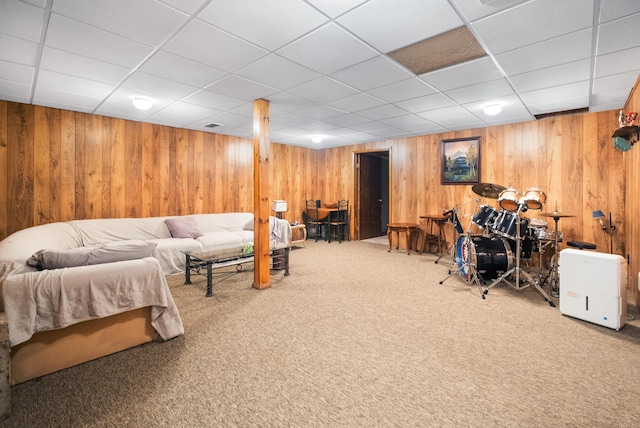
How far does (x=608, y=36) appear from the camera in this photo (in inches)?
93.1

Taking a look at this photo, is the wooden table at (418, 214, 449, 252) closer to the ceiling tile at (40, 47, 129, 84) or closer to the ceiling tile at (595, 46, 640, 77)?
the ceiling tile at (595, 46, 640, 77)

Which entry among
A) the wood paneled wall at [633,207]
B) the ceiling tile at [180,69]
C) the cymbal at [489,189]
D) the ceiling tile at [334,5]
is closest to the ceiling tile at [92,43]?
the ceiling tile at [180,69]

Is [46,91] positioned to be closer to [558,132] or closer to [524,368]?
[524,368]

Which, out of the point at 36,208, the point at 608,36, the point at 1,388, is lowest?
the point at 1,388

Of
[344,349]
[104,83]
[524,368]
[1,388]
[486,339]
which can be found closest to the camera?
[1,388]

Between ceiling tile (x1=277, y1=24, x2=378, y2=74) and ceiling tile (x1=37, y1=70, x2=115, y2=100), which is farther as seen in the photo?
ceiling tile (x1=37, y1=70, x2=115, y2=100)

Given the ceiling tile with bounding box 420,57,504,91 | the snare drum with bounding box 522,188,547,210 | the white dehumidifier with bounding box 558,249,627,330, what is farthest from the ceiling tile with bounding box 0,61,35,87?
the white dehumidifier with bounding box 558,249,627,330

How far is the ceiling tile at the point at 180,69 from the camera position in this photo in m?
2.84

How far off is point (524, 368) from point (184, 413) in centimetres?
221

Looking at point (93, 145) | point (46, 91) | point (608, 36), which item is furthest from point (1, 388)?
point (608, 36)

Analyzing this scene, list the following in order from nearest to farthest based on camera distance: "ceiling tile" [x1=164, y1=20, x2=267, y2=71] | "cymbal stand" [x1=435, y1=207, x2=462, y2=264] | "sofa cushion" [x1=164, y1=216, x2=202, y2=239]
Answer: "ceiling tile" [x1=164, y1=20, x2=267, y2=71] < "cymbal stand" [x1=435, y1=207, x2=462, y2=264] < "sofa cushion" [x1=164, y1=216, x2=202, y2=239]

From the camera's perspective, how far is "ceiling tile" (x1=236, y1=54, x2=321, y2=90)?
2912mm

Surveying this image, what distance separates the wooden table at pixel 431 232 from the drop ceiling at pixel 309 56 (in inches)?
83.0

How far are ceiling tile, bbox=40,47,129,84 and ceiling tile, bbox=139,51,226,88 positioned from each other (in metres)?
0.32
